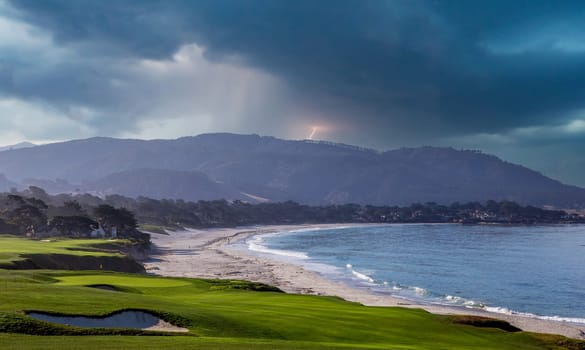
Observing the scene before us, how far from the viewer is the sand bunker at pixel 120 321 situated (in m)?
19.3

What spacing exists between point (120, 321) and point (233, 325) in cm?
424

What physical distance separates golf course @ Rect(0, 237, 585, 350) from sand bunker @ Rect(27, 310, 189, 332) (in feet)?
0.55

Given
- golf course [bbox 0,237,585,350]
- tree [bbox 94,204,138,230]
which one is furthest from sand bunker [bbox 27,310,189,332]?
tree [bbox 94,204,138,230]

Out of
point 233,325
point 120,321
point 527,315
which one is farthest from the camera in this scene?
point 527,315

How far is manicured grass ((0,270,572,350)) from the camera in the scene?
55.7 ft

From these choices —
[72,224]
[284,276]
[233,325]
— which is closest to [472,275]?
[284,276]

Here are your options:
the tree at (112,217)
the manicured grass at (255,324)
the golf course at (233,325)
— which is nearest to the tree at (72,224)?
the tree at (112,217)

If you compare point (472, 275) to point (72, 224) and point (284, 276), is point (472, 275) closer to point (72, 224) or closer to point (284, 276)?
point (284, 276)

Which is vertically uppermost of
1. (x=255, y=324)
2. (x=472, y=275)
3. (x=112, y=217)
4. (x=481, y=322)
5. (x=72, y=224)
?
(x=112, y=217)

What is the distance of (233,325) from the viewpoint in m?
21.1

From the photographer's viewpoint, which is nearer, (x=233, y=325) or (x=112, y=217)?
(x=233, y=325)

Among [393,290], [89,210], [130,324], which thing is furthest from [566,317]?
[89,210]

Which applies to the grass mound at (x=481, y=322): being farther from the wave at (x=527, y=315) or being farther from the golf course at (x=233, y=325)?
the wave at (x=527, y=315)

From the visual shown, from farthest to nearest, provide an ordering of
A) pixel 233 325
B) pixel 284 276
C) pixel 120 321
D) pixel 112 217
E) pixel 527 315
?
1. pixel 112 217
2. pixel 284 276
3. pixel 527 315
4. pixel 233 325
5. pixel 120 321
